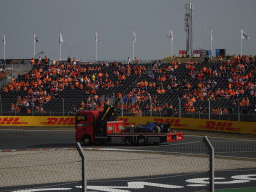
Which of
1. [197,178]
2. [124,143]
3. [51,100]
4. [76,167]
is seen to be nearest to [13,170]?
[76,167]

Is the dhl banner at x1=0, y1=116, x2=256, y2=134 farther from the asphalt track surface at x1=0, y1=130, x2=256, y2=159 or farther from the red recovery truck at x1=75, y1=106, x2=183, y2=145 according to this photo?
the red recovery truck at x1=75, y1=106, x2=183, y2=145

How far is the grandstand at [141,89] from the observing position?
104 ft

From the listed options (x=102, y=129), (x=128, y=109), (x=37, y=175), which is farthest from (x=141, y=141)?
(x=128, y=109)

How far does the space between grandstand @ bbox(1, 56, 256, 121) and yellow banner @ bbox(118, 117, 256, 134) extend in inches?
13.8

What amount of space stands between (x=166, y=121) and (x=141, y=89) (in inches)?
379

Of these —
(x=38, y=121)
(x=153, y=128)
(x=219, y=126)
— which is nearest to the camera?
(x=153, y=128)

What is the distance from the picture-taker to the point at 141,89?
140 feet

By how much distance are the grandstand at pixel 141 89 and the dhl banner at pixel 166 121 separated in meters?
0.39

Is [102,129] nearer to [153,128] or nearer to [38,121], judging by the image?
[153,128]

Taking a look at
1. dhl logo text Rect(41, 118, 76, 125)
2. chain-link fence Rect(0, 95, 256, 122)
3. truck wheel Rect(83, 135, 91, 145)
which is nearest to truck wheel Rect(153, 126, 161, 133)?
truck wheel Rect(83, 135, 91, 145)

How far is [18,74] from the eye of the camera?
52.9 metres

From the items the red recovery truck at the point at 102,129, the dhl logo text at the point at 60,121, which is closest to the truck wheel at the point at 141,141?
the red recovery truck at the point at 102,129

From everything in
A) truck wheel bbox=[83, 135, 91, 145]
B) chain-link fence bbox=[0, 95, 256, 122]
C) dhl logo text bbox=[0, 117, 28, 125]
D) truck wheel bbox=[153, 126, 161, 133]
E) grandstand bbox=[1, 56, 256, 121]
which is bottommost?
dhl logo text bbox=[0, 117, 28, 125]

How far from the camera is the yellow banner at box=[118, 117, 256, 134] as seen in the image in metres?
28.4
